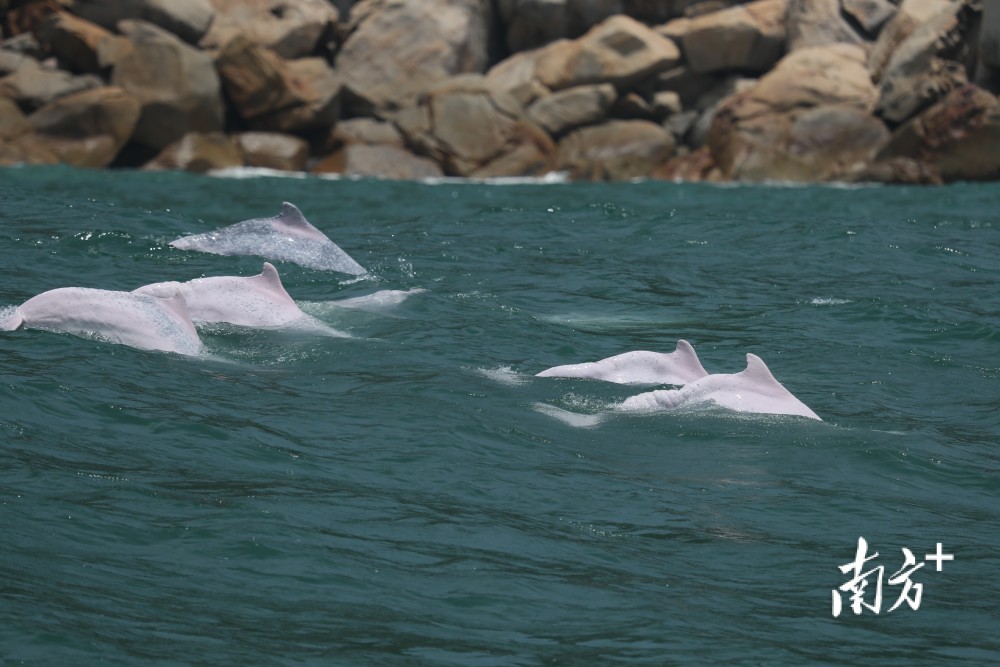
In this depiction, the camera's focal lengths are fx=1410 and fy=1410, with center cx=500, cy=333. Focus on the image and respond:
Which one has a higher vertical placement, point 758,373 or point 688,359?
point 758,373

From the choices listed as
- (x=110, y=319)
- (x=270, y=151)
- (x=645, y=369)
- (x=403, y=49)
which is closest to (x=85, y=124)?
(x=270, y=151)

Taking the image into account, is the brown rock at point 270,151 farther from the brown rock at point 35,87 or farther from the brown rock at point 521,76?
the brown rock at point 521,76

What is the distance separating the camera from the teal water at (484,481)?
5.60 m

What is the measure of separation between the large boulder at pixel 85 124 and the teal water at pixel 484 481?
18.3 m

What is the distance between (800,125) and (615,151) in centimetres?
471

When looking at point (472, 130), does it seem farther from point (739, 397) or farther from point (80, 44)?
point (739, 397)

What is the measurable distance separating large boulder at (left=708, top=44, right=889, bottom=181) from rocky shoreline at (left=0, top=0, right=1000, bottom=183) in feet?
0.17

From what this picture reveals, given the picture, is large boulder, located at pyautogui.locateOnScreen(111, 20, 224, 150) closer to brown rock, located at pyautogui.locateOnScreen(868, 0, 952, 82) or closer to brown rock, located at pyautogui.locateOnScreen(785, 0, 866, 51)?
brown rock, located at pyautogui.locateOnScreen(785, 0, 866, 51)

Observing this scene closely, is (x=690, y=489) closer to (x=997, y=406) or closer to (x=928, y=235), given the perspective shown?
(x=997, y=406)

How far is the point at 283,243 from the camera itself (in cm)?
1487

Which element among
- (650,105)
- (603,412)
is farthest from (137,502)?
(650,105)

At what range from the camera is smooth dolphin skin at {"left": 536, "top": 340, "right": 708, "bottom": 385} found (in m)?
9.78

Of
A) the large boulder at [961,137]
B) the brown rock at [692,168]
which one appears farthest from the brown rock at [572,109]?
the large boulder at [961,137]

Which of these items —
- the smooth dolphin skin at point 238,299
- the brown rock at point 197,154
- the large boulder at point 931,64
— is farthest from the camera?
the brown rock at point 197,154
